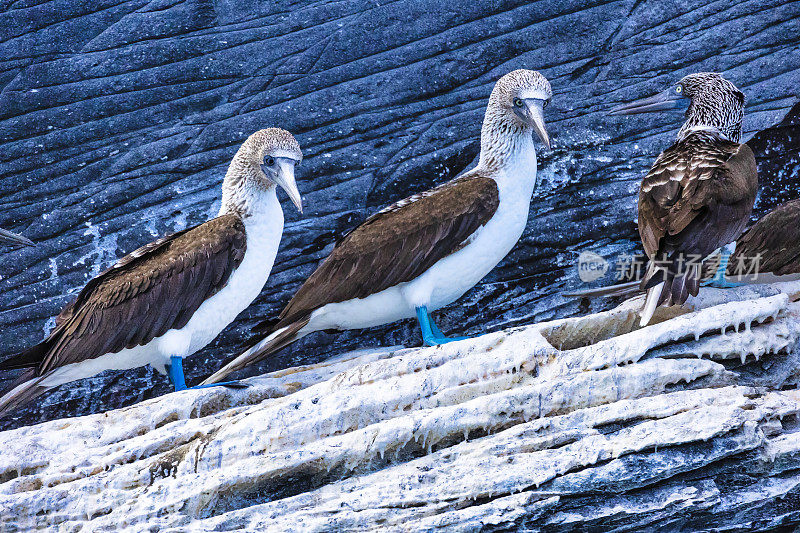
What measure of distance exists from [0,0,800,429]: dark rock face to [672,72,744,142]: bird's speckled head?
0.47 metres

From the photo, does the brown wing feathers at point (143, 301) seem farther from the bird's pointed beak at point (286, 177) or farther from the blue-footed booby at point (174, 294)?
the bird's pointed beak at point (286, 177)

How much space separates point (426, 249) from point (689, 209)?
62.5 inches

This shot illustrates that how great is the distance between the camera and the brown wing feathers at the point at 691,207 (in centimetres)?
589

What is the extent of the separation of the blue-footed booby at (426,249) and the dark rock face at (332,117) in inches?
34.2

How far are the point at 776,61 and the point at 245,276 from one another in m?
4.22

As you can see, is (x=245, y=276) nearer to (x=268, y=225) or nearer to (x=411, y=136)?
(x=268, y=225)

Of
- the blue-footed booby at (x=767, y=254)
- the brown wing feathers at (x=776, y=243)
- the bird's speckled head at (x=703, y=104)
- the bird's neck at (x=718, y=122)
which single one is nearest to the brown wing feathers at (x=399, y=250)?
the blue-footed booby at (x=767, y=254)

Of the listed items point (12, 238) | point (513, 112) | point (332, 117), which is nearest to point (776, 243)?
point (513, 112)

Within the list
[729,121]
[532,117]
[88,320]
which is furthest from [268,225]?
[729,121]

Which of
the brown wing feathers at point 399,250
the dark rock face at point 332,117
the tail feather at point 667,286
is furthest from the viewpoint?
the dark rock face at point 332,117

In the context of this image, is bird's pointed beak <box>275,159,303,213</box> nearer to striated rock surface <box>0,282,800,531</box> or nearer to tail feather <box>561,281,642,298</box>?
striated rock surface <box>0,282,800,531</box>

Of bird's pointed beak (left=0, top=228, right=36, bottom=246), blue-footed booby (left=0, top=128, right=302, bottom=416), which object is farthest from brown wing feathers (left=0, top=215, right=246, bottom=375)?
bird's pointed beak (left=0, top=228, right=36, bottom=246)

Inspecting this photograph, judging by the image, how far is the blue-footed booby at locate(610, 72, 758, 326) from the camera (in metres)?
5.88

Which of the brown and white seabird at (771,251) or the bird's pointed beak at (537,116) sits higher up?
the bird's pointed beak at (537,116)
